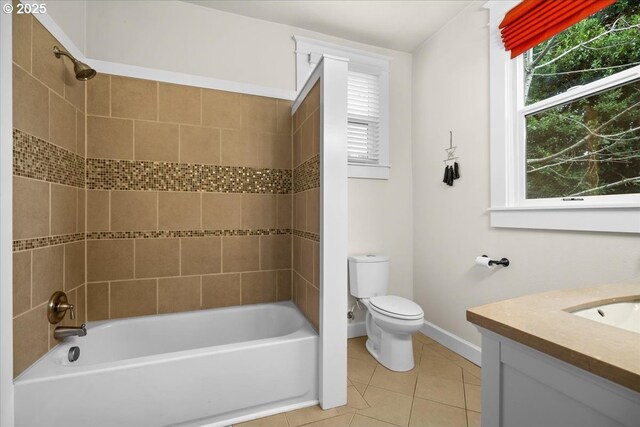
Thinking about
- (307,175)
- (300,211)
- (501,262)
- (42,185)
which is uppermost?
(307,175)

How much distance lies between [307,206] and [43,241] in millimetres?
1398

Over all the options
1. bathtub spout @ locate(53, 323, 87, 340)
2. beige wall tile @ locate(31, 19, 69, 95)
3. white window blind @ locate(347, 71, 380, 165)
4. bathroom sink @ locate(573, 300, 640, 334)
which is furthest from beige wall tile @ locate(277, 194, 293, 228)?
bathroom sink @ locate(573, 300, 640, 334)

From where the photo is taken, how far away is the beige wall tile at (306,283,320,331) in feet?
5.50

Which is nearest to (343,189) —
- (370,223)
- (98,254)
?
(370,223)

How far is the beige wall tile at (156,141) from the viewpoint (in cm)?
192

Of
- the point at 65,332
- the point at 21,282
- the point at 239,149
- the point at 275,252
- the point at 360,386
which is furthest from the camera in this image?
the point at 275,252

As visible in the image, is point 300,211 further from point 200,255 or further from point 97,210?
point 97,210

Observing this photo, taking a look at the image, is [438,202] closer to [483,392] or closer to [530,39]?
[530,39]

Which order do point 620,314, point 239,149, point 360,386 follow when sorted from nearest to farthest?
point 620,314 < point 360,386 < point 239,149

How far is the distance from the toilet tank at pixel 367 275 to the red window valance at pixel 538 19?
5.66 ft

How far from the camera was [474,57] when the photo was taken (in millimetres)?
2105

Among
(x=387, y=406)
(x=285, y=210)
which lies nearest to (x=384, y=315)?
(x=387, y=406)

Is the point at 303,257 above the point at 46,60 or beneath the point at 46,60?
beneath

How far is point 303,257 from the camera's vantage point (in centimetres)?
197
